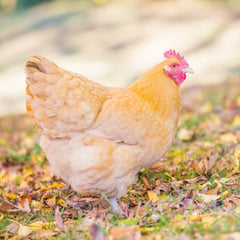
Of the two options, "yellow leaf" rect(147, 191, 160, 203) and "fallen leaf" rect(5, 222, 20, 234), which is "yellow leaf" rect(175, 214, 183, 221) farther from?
"fallen leaf" rect(5, 222, 20, 234)

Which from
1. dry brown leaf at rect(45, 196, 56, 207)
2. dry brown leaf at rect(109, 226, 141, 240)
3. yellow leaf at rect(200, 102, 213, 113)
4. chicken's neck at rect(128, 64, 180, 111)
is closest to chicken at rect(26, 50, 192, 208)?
chicken's neck at rect(128, 64, 180, 111)

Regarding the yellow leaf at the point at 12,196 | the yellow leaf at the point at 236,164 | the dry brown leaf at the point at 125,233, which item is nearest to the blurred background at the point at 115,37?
the yellow leaf at the point at 236,164

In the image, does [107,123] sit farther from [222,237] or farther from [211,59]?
[211,59]

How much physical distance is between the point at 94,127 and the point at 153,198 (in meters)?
0.74

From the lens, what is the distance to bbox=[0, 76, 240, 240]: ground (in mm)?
2305

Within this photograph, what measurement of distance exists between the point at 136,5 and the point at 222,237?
14883 mm

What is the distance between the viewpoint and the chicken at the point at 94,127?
9.25 ft

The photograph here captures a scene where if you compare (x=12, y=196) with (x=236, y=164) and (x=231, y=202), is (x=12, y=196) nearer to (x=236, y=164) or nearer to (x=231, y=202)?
(x=231, y=202)

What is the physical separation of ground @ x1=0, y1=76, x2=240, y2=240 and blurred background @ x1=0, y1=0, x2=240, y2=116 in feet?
11.3

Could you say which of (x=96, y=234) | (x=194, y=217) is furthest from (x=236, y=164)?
(x=96, y=234)

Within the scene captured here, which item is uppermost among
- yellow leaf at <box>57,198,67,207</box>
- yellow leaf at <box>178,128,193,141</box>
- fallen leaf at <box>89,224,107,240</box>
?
fallen leaf at <box>89,224,107,240</box>

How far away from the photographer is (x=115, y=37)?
1284 cm

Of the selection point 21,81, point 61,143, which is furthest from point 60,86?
point 21,81

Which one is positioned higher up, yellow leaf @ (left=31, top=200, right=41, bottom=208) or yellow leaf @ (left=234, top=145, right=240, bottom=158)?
yellow leaf @ (left=31, top=200, right=41, bottom=208)
